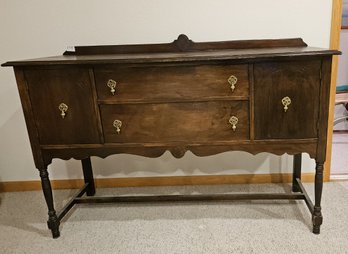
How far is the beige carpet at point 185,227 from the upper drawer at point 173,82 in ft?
2.40

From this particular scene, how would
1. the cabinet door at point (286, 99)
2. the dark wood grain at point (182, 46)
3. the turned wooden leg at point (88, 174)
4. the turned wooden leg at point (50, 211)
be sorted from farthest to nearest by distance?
the turned wooden leg at point (88, 174)
the dark wood grain at point (182, 46)
the turned wooden leg at point (50, 211)
the cabinet door at point (286, 99)

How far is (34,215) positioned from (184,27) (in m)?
1.47

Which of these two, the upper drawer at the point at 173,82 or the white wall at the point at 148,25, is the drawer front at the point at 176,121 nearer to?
the upper drawer at the point at 173,82

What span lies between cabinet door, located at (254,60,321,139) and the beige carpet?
0.53 meters

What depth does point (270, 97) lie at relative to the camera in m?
1.46

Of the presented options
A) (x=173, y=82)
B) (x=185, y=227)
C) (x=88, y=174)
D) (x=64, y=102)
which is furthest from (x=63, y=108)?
(x=185, y=227)

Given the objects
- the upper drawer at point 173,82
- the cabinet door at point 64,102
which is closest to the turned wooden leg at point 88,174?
the cabinet door at point 64,102

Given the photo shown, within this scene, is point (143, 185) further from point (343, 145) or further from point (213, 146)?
point (343, 145)

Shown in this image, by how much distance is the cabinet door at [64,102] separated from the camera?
1517 millimetres

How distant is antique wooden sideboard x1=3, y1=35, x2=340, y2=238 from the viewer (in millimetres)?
1435

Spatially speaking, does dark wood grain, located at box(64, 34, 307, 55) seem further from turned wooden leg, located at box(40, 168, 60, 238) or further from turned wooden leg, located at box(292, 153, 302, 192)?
turned wooden leg, located at box(40, 168, 60, 238)

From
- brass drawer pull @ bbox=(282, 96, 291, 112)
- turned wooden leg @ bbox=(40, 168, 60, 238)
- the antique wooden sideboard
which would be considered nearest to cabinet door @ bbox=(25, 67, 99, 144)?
the antique wooden sideboard

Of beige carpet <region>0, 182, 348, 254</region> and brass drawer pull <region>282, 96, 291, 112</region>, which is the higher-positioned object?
brass drawer pull <region>282, 96, 291, 112</region>

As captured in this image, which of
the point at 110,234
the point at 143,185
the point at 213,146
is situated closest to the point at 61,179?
the point at 143,185
